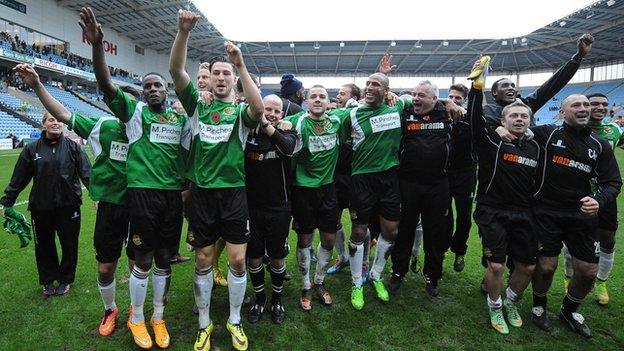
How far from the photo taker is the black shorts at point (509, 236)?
136 inches

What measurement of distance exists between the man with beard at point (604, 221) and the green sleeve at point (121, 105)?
14.3 feet

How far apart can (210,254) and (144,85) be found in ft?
4.93

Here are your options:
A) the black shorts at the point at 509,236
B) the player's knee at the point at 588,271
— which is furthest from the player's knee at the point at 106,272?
the player's knee at the point at 588,271

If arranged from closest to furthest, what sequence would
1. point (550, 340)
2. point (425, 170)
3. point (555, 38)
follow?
point (550, 340) < point (425, 170) < point (555, 38)

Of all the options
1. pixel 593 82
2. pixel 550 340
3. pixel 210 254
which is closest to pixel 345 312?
pixel 210 254

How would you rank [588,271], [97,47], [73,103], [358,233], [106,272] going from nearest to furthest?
[97,47] < [106,272] < [588,271] < [358,233] < [73,103]

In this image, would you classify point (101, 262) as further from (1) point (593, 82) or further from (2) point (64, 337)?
(1) point (593, 82)

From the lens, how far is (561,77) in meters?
3.96

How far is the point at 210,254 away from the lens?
10.3 feet

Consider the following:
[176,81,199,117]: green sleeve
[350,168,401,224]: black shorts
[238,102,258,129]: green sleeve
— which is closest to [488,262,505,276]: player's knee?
[350,168,401,224]: black shorts

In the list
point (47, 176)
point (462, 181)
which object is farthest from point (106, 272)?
point (462, 181)

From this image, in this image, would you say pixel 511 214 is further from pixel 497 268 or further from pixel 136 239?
pixel 136 239

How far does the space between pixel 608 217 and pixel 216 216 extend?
397 cm

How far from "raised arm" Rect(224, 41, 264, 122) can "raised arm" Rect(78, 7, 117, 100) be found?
899 millimetres
